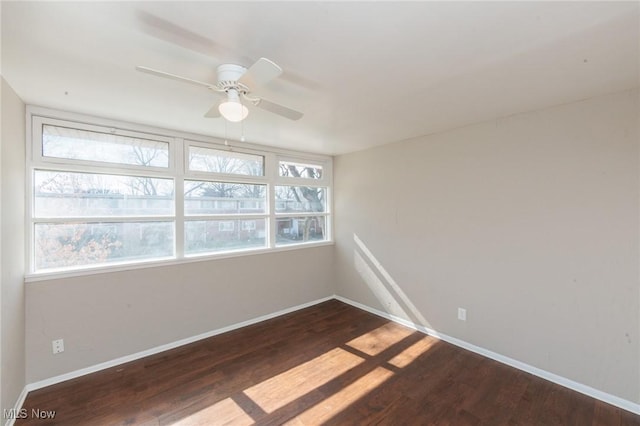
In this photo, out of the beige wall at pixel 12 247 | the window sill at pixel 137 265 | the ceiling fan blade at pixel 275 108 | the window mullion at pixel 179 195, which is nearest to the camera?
the ceiling fan blade at pixel 275 108

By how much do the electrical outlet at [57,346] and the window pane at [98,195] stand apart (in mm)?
1125

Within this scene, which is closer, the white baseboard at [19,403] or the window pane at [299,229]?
the white baseboard at [19,403]

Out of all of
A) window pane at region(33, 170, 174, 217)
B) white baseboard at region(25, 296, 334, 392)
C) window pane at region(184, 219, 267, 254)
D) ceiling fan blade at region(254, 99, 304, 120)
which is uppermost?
ceiling fan blade at region(254, 99, 304, 120)

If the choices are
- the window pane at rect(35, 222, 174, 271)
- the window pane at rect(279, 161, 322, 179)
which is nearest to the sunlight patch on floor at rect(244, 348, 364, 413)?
the window pane at rect(35, 222, 174, 271)

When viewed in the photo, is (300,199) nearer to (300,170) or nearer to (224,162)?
(300,170)

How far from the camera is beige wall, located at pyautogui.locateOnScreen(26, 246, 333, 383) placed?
2365mm

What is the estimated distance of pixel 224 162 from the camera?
3486 millimetres

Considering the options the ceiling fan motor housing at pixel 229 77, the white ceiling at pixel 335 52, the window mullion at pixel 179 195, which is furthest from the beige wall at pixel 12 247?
the ceiling fan motor housing at pixel 229 77

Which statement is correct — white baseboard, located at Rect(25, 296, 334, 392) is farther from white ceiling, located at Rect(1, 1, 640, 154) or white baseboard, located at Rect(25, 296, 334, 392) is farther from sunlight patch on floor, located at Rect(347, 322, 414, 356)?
white ceiling, located at Rect(1, 1, 640, 154)

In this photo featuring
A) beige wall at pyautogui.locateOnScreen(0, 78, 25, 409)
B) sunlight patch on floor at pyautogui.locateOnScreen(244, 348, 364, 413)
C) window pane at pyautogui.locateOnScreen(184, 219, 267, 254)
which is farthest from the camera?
window pane at pyautogui.locateOnScreen(184, 219, 267, 254)

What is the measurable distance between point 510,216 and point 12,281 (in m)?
4.21

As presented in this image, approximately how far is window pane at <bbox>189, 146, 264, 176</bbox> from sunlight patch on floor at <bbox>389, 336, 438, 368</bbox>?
2827 mm

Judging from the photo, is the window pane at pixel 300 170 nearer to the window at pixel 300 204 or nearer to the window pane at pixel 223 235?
the window at pixel 300 204

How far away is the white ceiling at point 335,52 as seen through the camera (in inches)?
49.1
